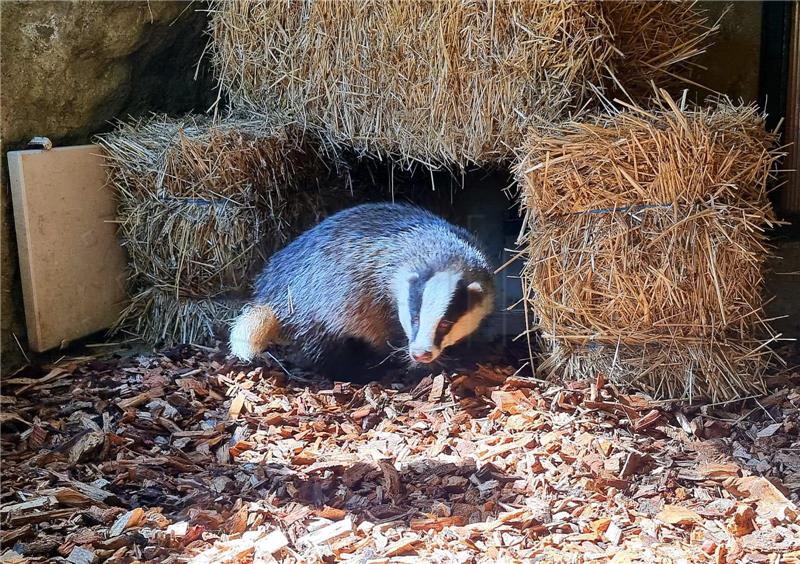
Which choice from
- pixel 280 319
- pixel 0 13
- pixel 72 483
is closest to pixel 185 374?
pixel 280 319

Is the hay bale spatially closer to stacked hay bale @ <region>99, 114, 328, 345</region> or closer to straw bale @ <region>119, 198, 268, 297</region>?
stacked hay bale @ <region>99, 114, 328, 345</region>

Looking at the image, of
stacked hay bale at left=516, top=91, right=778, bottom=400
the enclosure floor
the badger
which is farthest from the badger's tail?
stacked hay bale at left=516, top=91, right=778, bottom=400

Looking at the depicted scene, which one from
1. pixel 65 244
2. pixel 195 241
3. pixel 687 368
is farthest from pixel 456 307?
pixel 65 244

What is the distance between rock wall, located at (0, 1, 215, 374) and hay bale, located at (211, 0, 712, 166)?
14.6 inches

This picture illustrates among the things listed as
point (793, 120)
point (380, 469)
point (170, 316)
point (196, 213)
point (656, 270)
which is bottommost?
point (380, 469)

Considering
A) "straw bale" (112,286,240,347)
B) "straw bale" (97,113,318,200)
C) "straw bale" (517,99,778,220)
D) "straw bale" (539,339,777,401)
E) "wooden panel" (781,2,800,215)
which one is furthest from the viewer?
"wooden panel" (781,2,800,215)

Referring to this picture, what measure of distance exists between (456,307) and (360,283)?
0.55 metres

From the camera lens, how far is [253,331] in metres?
3.84

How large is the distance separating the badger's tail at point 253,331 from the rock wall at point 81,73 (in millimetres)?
970

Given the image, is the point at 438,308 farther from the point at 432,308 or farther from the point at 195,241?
the point at 195,241

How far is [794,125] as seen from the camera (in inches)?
168

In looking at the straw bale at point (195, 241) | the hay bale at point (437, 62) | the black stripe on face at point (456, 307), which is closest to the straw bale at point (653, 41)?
the hay bale at point (437, 62)

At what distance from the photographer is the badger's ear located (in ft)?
11.7

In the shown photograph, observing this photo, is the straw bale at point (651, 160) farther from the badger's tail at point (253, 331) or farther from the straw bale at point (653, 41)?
the badger's tail at point (253, 331)
